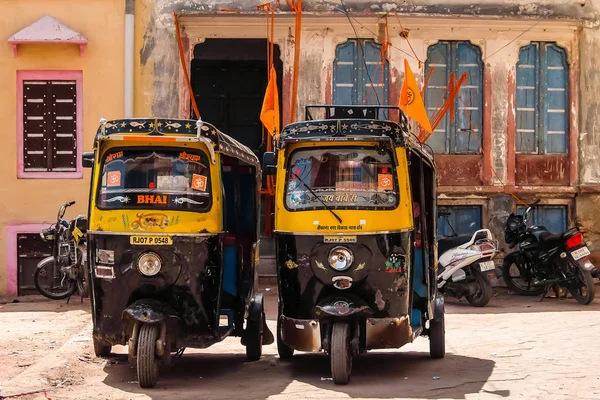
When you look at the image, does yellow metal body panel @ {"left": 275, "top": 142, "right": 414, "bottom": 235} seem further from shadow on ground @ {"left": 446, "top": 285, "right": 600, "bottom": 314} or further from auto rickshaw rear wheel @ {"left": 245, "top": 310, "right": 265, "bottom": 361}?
shadow on ground @ {"left": 446, "top": 285, "right": 600, "bottom": 314}

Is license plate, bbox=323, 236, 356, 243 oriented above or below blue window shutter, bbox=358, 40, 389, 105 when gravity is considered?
below

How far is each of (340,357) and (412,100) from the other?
8139 mm

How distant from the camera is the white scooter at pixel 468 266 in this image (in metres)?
14.6

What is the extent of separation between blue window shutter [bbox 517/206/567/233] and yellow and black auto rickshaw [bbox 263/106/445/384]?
855cm

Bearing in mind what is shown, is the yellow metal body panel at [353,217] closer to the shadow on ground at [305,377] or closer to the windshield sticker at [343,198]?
the windshield sticker at [343,198]

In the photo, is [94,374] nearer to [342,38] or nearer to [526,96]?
[342,38]

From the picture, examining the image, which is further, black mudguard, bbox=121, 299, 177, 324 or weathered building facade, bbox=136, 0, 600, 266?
weathered building facade, bbox=136, 0, 600, 266

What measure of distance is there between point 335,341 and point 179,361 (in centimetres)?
232

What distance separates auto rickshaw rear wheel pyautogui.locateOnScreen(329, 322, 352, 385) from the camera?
28.1 ft

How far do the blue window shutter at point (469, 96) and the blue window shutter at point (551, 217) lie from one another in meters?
1.39

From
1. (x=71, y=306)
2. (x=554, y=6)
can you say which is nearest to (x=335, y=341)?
(x=71, y=306)

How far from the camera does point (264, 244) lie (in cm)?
1755

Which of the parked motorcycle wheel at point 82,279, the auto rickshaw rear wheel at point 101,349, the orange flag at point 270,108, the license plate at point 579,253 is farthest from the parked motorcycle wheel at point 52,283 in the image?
the license plate at point 579,253

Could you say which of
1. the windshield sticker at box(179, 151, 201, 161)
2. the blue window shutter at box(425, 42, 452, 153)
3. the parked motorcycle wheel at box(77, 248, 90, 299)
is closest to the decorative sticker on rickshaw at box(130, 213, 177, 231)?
the windshield sticker at box(179, 151, 201, 161)
